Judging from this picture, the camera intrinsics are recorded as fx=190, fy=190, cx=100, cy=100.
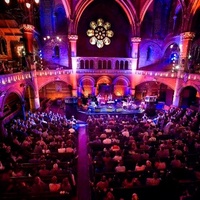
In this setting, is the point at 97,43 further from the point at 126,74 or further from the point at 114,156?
the point at 114,156

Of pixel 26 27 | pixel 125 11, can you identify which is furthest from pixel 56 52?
pixel 125 11

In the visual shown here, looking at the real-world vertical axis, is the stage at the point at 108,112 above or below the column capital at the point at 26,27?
below

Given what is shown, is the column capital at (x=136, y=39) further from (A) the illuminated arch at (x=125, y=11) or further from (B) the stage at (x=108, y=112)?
(B) the stage at (x=108, y=112)

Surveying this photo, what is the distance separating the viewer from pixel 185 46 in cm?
2042

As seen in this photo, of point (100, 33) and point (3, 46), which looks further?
point (100, 33)

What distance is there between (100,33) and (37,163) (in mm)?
21491

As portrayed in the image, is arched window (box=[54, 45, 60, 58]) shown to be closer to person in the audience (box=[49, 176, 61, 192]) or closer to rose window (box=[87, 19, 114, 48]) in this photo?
rose window (box=[87, 19, 114, 48])

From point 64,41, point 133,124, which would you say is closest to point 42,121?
point 133,124

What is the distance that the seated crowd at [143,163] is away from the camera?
23.8 feet

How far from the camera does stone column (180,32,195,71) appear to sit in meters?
19.9

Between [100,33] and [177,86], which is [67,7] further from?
[177,86]

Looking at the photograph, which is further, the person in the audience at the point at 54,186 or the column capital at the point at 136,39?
the column capital at the point at 136,39

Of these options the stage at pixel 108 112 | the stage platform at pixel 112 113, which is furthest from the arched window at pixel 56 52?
the stage platform at pixel 112 113

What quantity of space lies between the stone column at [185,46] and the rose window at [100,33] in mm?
10167
